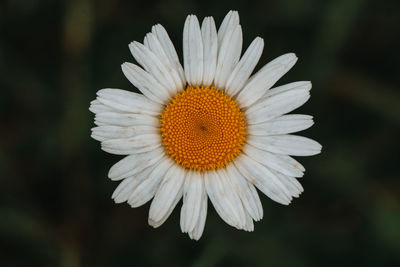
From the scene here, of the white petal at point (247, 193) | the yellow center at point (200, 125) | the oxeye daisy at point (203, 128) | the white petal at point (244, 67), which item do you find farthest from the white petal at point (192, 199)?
the white petal at point (244, 67)

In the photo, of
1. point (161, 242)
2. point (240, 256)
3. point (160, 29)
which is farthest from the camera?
point (161, 242)

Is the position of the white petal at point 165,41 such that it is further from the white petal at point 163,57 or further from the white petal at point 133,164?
the white petal at point 133,164

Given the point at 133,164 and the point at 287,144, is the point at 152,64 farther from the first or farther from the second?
the point at 287,144

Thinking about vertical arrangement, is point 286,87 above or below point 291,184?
above

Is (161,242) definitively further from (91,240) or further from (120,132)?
(120,132)

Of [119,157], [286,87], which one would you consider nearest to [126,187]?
[286,87]
